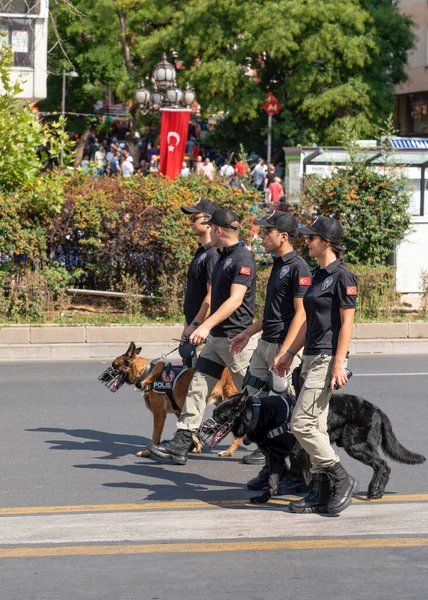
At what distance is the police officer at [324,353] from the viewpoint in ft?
20.9

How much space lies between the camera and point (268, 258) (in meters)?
15.9

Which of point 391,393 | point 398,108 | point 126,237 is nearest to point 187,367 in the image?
point 391,393

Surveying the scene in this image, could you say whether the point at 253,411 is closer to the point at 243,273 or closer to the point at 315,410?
the point at 315,410

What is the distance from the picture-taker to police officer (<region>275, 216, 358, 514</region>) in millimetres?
A: 6367

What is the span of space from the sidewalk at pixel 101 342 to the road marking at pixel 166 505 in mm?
6624

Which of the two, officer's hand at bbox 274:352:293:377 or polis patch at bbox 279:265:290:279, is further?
polis patch at bbox 279:265:290:279

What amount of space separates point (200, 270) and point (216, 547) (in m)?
3.04

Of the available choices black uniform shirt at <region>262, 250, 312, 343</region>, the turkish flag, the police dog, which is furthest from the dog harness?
the turkish flag

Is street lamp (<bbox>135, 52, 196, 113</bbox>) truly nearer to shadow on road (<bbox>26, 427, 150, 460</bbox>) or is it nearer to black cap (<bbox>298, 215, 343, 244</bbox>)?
shadow on road (<bbox>26, 427, 150, 460</bbox>)

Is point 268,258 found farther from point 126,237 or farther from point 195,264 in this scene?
point 195,264

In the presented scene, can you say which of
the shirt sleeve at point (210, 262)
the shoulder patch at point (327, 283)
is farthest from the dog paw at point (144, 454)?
the shoulder patch at point (327, 283)

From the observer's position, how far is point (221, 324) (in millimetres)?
7926

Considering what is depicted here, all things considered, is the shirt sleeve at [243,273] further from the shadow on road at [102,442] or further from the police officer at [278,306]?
the shadow on road at [102,442]

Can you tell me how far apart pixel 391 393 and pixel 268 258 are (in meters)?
5.29
